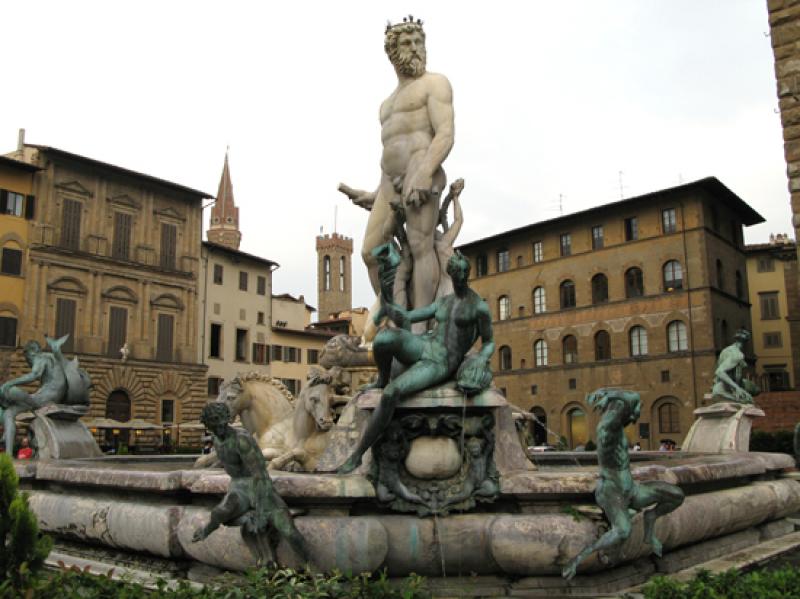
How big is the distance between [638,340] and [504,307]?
9.77m

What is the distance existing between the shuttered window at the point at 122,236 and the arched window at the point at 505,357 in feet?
78.9

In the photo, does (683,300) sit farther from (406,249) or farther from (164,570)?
(164,570)

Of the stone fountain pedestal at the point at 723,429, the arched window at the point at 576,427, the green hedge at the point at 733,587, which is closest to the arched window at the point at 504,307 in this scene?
→ the arched window at the point at 576,427

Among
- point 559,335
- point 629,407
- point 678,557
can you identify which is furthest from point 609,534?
point 559,335

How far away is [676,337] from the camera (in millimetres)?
43000

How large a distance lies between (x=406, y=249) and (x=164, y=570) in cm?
397

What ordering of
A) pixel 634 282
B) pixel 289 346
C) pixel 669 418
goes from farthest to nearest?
pixel 289 346, pixel 634 282, pixel 669 418

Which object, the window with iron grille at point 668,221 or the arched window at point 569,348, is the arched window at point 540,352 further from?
the window with iron grille at point 668,221

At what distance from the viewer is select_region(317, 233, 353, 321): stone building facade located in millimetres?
121562

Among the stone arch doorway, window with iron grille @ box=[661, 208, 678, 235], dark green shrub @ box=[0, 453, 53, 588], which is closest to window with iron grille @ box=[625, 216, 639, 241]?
window with iron grille @ box=[661, 208, 678, 235]

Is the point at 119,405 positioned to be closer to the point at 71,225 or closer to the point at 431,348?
the point at 71,225

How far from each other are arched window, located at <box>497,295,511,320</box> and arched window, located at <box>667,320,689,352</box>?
1106 cm

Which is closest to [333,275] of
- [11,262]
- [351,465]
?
[11,262]

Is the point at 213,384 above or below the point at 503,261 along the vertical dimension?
below
